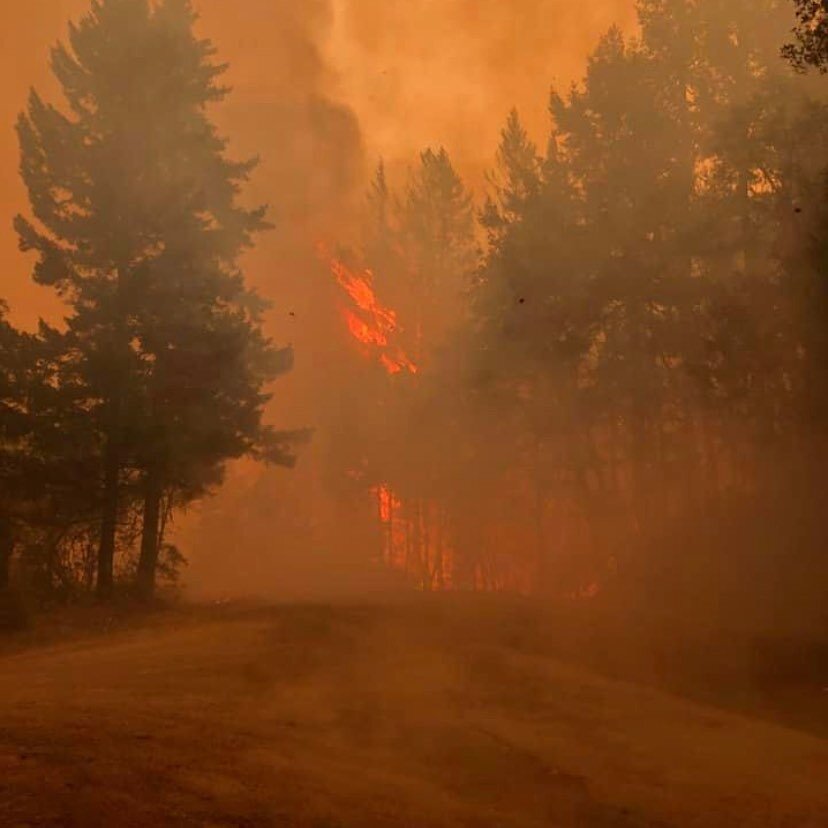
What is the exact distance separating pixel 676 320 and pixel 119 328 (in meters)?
15.0

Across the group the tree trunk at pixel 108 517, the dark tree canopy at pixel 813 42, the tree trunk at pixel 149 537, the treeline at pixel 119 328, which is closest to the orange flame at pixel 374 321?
the treeline at pixel 119 328

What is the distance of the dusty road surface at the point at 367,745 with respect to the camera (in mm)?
4738

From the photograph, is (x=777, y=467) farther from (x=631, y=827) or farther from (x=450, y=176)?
(x=450, y=176)

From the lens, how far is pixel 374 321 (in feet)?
136

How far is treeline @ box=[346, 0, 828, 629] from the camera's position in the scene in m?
19.0

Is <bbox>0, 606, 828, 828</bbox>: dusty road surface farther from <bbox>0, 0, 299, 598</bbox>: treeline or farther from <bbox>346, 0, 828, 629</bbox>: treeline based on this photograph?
<bbox>346, 0, 828, 629</bbox>: treeline

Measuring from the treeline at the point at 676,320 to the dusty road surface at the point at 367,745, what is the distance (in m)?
10.0

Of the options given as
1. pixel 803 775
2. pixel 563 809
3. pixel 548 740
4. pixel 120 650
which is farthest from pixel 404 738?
pixel 120 650

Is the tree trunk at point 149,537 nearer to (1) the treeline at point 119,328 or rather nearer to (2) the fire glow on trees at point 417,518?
(1) the treeline at point 119,328

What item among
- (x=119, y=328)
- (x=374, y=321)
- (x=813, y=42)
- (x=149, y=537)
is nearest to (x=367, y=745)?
(x=149, y=537)

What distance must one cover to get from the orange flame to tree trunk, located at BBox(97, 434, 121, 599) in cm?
2087

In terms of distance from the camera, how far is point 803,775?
6.83m

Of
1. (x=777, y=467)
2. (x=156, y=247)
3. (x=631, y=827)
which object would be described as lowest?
(x=631, y=827)

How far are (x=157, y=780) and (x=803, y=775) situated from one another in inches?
209
